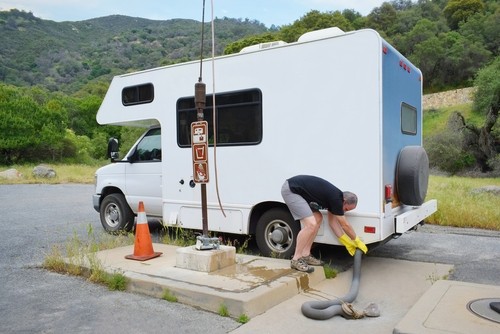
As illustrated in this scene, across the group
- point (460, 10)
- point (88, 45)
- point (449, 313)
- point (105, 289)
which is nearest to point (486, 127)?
point (449, 313)

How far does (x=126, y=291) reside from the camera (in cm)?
502

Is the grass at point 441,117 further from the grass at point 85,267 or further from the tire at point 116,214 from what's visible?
the grass at point 85,267

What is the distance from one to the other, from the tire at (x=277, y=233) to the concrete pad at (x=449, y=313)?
6.29ft

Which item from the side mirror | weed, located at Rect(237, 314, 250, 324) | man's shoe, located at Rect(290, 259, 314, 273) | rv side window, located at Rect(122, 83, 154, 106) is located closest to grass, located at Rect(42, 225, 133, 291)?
weed, located at Rect(237, 314, 250, 324)

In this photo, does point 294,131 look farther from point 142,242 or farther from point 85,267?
point 85,267

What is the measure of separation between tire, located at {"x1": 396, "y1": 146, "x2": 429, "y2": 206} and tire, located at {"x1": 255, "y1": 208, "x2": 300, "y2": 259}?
1419mm

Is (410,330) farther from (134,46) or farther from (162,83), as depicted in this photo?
(134,46)

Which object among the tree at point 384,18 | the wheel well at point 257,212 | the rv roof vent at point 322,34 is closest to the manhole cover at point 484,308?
the wheel well at point 257,212

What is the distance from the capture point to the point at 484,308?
13.3ft

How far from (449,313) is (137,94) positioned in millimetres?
5701

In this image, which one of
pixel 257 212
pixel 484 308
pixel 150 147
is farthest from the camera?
pixel 150 147

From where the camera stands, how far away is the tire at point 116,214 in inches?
329

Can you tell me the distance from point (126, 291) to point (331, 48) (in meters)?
3.78

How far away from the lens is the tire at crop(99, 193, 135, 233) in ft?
27.4
